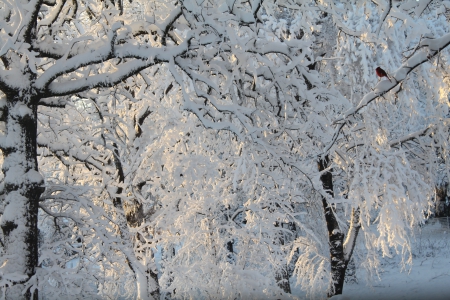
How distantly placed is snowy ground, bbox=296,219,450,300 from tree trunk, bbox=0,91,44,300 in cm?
659

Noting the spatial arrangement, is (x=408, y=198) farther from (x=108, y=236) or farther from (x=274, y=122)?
(x=108, y=236)

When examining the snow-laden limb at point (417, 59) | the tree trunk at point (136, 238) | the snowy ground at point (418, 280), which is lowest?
the snowy ground at point (418, 280)

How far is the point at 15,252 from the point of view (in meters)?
Answer: 3.74

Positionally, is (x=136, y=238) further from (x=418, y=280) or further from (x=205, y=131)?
(x=418, y=280)

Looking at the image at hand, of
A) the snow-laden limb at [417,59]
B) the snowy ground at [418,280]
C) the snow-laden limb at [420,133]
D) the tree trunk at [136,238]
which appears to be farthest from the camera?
the snowy ground at [418,280]

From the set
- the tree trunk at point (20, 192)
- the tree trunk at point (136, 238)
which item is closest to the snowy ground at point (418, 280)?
the tree trunk at point (136, 238)

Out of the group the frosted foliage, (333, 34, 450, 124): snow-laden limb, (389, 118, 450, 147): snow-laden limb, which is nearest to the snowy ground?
the frosted foliage

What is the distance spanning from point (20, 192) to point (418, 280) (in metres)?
12.4

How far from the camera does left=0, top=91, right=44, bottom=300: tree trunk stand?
3.72 meters

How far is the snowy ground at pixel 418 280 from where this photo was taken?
10842mm

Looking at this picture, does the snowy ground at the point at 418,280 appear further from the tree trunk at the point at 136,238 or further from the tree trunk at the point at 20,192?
the tree trunk at the point at 20,192

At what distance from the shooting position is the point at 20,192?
3.84 m

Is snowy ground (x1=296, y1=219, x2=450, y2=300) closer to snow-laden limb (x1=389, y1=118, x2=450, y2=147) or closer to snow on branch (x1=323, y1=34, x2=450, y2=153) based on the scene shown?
snow-laden limb (x1=389, y1=118, x2=450, y2=147)

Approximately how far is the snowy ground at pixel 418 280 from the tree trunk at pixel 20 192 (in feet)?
21.6
